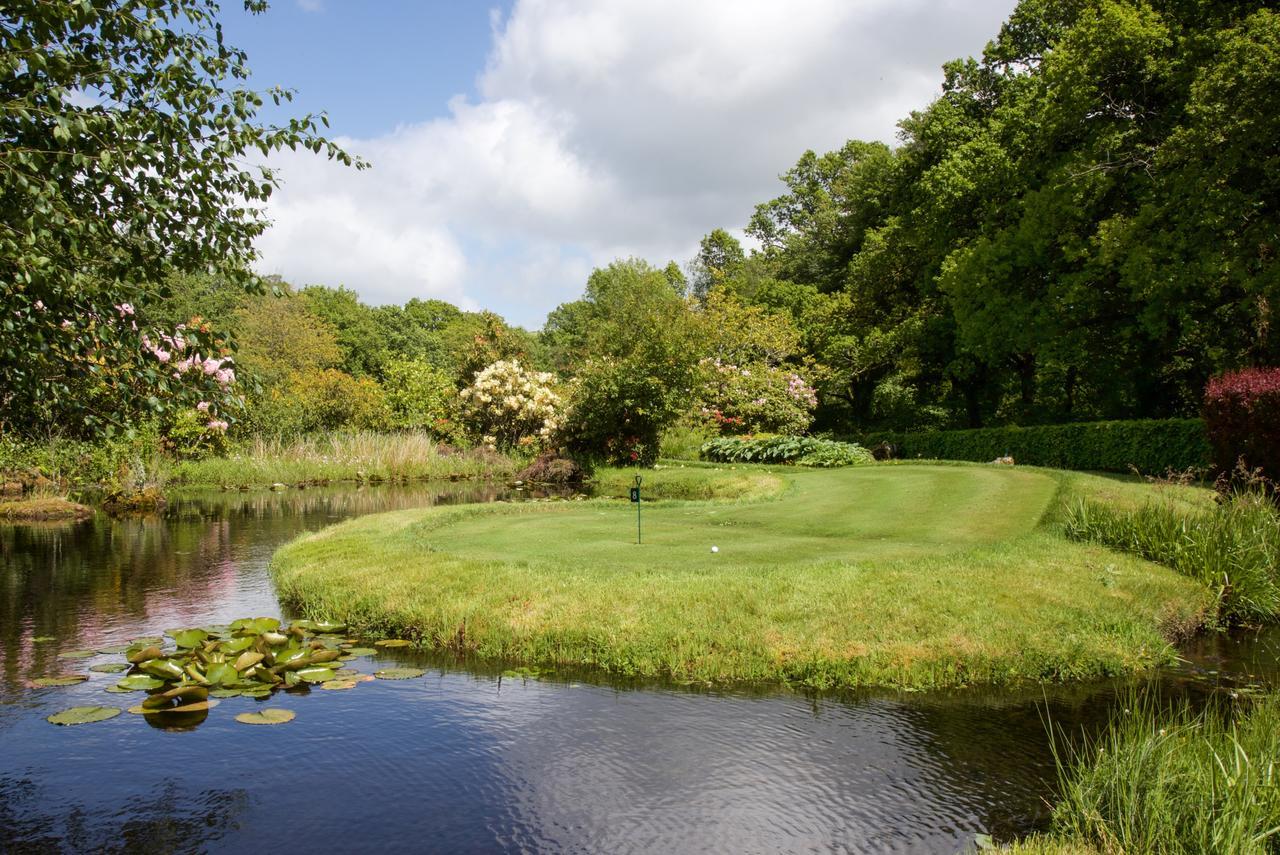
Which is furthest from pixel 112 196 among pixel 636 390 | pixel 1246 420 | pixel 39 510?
pixel 636 390

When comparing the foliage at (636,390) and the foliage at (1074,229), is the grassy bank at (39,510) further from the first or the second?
the foliage at (1074,229)

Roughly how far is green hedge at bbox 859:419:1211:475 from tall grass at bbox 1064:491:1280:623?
15.4 feet

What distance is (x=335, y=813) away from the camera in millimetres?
5504

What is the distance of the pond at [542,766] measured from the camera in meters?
5.23

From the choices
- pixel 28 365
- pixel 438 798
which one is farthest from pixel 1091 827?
pixel 28 365

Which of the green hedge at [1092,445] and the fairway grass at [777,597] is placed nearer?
the fairway grass at [777,597]

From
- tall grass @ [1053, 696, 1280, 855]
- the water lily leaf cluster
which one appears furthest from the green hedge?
the water lily leaf cluster

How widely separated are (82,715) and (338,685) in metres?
2.02

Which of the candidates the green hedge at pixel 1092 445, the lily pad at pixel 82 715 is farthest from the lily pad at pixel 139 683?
the green hedge at pixel 1092 445

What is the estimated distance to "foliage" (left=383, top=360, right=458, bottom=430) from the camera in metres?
38.0

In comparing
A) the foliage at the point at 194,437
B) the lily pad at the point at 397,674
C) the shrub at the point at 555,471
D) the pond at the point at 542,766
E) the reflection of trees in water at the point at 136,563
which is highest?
the foliage at the point at 194,437

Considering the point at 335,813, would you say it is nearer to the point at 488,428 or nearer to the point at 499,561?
the point at 499,561

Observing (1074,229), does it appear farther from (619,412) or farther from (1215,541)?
(1215,541)

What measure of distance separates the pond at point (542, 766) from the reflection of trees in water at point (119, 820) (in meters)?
0.02
